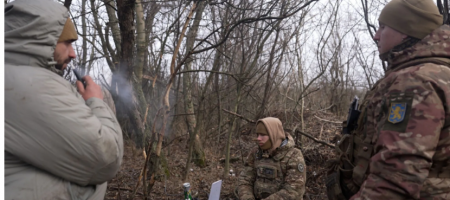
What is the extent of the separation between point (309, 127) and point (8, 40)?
8406mm

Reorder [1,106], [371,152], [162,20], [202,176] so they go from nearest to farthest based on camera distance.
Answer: [1,106]
[371,152]
[202,176]
[162,20]

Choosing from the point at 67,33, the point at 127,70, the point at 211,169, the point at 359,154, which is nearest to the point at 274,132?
the point at 359,154

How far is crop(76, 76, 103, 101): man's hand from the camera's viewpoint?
5.48 ft

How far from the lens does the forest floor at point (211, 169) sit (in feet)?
17.6

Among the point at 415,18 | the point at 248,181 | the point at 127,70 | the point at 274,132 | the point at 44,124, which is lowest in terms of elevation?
the point at 248,181

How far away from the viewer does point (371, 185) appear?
1488 millimetres

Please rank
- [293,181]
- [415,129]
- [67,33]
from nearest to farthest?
[415,129] < [67,33] < [293,181]

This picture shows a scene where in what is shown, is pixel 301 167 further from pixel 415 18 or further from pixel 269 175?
pixel 415 18

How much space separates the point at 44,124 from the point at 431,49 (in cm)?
189

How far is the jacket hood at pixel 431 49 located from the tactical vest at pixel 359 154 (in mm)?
35

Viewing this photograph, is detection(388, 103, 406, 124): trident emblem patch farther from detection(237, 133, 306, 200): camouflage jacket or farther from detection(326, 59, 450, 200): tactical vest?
detection(237, 133, 306, 200): camouflage jacket

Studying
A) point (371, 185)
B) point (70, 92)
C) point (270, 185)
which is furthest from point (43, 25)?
point (270, 185)

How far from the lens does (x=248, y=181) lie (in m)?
3.58

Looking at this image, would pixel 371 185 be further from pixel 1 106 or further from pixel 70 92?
pixel 1 106
